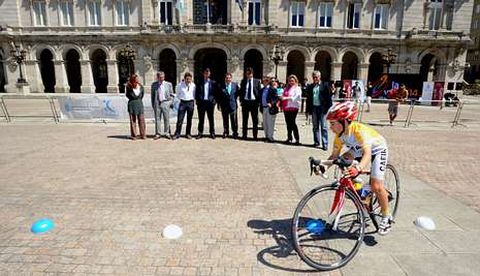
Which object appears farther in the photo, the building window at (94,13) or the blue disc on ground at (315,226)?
the building window at (94,13)

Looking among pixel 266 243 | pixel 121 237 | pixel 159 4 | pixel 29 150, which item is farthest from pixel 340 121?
pixel 159 4

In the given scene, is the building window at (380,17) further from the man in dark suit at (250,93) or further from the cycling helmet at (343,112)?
the cycling helmet at (343,112)

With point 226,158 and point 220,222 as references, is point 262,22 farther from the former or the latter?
point 220,222

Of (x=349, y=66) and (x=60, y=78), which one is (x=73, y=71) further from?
(x=349, y=66)

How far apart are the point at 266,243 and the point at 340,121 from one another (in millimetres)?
1663

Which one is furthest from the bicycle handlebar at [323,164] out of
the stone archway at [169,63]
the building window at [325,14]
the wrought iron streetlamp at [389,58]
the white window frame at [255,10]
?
the stone archway at [169,63]

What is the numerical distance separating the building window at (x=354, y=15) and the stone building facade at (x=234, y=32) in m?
0.10

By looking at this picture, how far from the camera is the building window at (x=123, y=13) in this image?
33.8 meters

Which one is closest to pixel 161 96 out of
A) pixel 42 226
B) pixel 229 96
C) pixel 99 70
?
pixel 229 96

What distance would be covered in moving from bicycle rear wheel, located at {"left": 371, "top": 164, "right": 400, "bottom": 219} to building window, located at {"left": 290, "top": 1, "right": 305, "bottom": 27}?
32281 mm

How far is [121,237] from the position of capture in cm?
388

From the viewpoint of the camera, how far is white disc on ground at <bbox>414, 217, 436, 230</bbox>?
418 centimetres

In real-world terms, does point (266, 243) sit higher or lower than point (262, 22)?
lower

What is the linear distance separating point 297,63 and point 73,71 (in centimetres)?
2722
